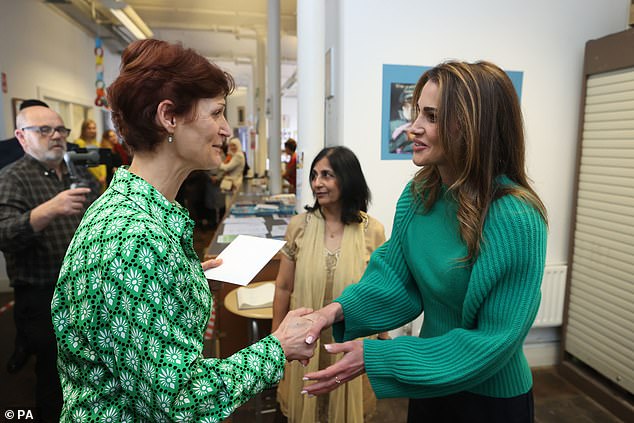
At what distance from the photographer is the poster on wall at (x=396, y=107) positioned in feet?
8.71

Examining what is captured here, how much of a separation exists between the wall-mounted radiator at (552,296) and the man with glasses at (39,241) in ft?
9.63

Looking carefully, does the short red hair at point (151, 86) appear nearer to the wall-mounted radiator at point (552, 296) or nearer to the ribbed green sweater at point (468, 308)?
the ribbed green sweater at point (468, 308)

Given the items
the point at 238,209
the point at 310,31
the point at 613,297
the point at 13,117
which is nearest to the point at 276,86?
the point at 238,209

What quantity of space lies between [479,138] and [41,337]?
2271mm

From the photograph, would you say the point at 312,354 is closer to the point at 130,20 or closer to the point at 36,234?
the point at 36,234

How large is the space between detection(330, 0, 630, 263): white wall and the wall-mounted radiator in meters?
0.09

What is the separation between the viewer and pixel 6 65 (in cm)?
513

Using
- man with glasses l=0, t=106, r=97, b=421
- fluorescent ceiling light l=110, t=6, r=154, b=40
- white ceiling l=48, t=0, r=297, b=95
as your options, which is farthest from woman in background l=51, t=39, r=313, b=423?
fluorescent ceiling light l=110, t=6, r=154, b=40

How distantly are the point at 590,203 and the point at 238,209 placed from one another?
112 inches

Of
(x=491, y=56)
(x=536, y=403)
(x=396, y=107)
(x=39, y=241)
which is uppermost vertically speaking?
(x=491, y=56)

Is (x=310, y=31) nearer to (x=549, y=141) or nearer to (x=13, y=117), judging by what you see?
(x=549, y=141)

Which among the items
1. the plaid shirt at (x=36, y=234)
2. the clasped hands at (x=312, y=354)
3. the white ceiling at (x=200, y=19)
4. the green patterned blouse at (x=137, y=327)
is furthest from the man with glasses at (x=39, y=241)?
the white ceiling at (x=200, y=19)

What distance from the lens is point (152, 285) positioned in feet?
2.74

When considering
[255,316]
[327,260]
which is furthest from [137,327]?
[255,316]
